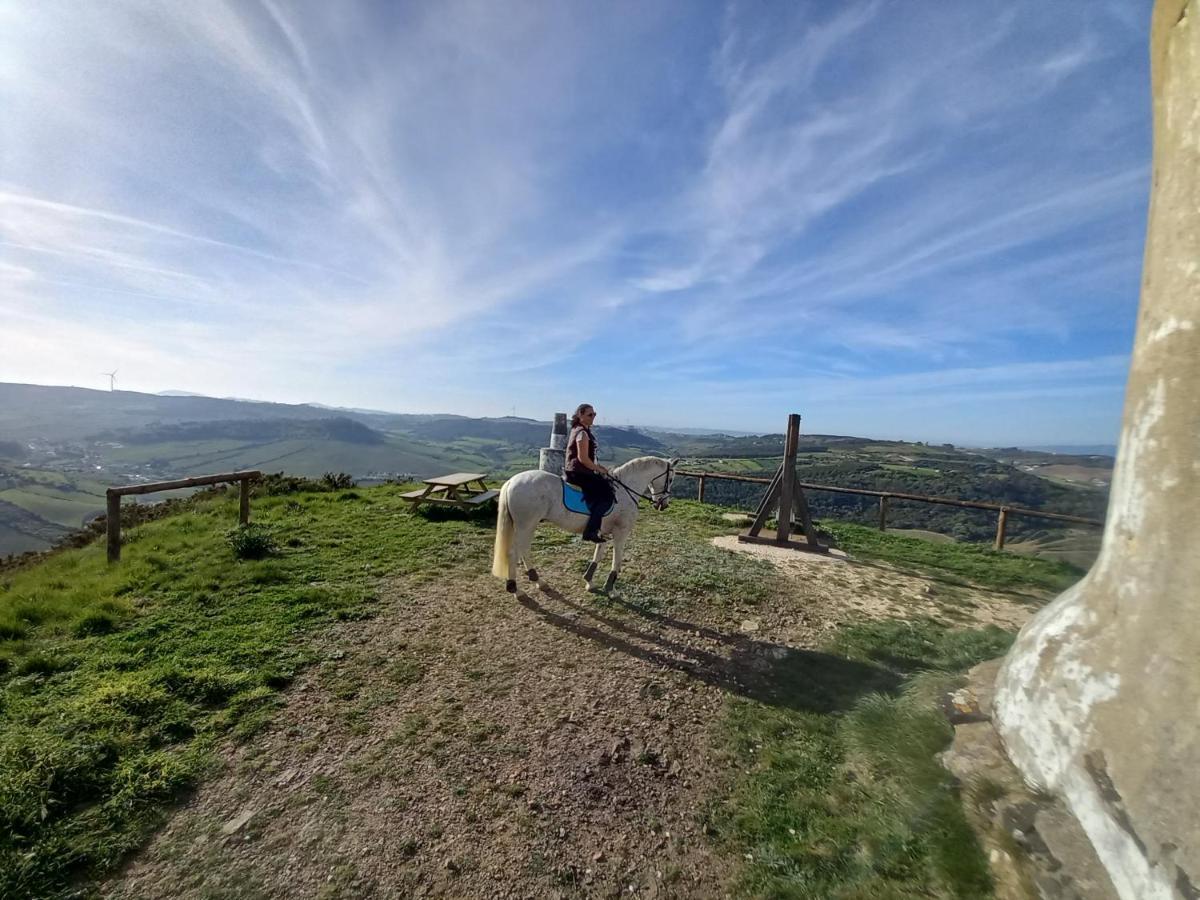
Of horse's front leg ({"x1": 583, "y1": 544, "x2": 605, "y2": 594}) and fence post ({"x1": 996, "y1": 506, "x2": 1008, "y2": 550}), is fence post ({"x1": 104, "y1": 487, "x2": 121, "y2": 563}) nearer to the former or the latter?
horse's front leg ({"x1": 583, "y1": 544, "x2": 605, "y2": 594})

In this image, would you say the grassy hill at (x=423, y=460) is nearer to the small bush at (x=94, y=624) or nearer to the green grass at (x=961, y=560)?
the green grass at (x=961, y=560)

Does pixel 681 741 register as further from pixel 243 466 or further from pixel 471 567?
pixel 243 466

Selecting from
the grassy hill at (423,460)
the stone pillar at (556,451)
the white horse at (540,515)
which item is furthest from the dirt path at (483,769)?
the grassy hill at (423,460)

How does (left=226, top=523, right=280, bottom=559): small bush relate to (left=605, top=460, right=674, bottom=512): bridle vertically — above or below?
below

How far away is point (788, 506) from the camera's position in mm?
9281

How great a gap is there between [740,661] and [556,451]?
4319mm

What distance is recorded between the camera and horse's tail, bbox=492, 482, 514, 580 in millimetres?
6129

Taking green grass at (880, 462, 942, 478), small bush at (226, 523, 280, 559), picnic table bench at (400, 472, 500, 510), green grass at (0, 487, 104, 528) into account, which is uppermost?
green grass at (880, 462, 942, 478)

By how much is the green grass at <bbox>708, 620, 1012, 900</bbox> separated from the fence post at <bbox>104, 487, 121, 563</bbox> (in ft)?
27.1

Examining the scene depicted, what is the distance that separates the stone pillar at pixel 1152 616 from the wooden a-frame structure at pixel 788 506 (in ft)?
22.4

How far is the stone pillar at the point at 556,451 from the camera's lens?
767 cm

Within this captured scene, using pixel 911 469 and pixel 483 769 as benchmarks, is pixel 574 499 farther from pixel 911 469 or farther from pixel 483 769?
pixel 911 469

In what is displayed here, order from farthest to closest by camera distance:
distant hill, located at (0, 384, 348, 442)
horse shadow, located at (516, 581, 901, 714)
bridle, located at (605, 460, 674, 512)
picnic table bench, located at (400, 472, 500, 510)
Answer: distant hill, located at (0, 384, 348, 442) < picnic table bench, located at (400, 472, 500, 510) < bridle, located at (605, 460, 674, 512) < horse shadow, located at (516, 581, 901, 714)

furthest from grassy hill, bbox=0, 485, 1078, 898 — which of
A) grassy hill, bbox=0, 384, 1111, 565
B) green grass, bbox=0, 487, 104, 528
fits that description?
green grass, bbox=0, 487, 104, 528
